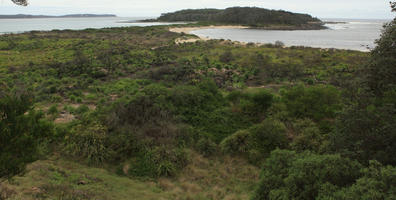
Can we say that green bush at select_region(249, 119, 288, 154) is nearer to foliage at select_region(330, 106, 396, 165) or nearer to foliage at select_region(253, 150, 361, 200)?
foliage at select_region(330, 106, 396, 165)

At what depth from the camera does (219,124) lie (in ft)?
45.2

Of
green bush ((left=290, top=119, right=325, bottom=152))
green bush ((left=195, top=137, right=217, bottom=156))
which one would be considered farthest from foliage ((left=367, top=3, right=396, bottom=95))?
green bush ((left=195, top=137, right=217, bottom=156))

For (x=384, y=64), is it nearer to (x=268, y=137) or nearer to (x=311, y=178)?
(x=311, y=178)

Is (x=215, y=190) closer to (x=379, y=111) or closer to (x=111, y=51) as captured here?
(x=379, y=111)

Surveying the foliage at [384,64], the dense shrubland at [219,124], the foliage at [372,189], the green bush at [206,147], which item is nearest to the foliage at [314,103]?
the dense shrubland at [219,124]

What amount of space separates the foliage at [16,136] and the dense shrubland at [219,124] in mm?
22

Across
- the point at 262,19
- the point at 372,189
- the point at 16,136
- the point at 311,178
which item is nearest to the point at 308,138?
the point at 311,178

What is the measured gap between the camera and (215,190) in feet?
30.7

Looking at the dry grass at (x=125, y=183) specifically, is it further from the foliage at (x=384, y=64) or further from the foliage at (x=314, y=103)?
the foliage at (x=384, y=64)

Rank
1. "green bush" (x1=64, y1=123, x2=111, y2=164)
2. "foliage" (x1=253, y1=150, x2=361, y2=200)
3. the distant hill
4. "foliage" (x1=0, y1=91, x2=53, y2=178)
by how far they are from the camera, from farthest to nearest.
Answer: the distant hill, "green bush" (x1=64, y1=123, x2=111, y2=164), "foliage" (x1=253, y1=150, x2=361, y2=200), "foliage" (x1=0, y1=91, x2=53, y2=178)

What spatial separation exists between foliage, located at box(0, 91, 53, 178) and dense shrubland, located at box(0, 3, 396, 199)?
0.07 feet

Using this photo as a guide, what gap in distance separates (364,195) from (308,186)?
3.91 ft

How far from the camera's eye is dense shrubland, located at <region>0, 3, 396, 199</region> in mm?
5977

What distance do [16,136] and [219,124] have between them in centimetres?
950
